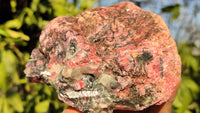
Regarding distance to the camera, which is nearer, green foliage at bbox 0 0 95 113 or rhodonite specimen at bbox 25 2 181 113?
rhodonite specimen at bbox 25 2 181 113

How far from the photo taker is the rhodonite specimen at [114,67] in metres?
0.97

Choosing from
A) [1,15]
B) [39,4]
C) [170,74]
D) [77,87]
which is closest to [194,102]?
[170,74]

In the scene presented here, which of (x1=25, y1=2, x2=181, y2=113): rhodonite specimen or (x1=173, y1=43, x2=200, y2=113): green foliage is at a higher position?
(x1=25, y1=2, x2=181, y2=113): rhodonite specimen

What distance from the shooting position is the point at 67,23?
3.63 ft

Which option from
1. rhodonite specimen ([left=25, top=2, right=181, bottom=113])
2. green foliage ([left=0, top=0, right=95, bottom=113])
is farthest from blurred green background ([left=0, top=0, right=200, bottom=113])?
rhodonite specimen ([left=25, top=2, right=181, bottom=113])

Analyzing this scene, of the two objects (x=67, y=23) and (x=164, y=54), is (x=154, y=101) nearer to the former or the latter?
(x=164, y=54)

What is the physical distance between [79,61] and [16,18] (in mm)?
1050

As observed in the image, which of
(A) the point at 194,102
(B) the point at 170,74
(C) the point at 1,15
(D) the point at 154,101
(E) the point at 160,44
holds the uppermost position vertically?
(C) the point at 1,15

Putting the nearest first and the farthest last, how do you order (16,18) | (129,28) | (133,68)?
1. (133,68)
2. (129,28)
3. (16,18)

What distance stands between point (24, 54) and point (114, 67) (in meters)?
1.12

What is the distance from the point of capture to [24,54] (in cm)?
186

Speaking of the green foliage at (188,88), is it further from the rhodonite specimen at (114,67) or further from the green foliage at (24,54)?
the green foliage at (24,54)

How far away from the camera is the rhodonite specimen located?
968 mm

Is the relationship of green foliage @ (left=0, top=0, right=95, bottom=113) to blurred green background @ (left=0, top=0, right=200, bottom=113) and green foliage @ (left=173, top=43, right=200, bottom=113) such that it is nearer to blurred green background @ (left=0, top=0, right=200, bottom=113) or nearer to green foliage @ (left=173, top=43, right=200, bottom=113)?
blurred green background @ (left=0, top=0, right=200, bottom=113)
